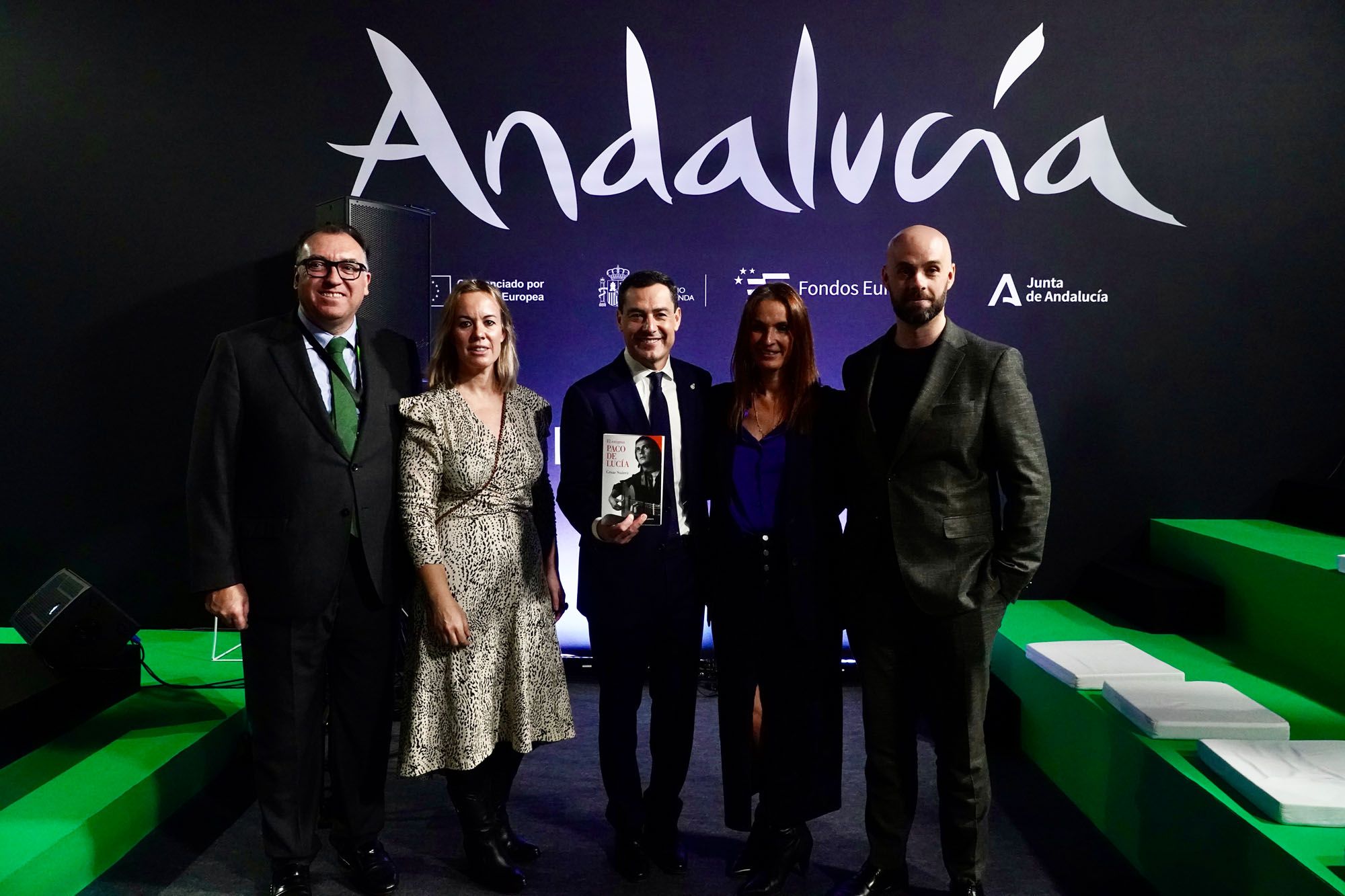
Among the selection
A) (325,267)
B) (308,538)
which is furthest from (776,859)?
(325,267)

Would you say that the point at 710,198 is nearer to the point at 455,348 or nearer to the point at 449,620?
the point at 455,348

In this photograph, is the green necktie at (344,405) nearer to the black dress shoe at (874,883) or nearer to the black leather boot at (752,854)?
the black leather boot at (752,854)

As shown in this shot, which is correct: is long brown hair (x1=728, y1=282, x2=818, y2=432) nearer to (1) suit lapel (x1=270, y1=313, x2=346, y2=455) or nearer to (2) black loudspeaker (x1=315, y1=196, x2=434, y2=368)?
(1) suit lapel (x1=270, y1=313, x2=346, y2=455)

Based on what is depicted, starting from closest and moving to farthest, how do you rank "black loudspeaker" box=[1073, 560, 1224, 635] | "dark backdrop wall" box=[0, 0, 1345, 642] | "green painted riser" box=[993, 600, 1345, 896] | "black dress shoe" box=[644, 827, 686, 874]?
"green painted riser" box=[993, 600, 1345, 896], "black dress shoe" box=[644, 827, 686, 874], "black loudspeaker" box=[1073, 560, 1224, 635], "dark backdrop wall" box=[0, 0, 1345, 642]

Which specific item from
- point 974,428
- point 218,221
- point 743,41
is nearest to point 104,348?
point 218,221

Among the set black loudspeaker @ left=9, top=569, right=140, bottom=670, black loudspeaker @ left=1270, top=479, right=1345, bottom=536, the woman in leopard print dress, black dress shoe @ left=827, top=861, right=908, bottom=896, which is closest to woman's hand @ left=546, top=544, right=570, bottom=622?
the woman in leopard print dress

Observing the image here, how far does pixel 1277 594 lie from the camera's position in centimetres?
311

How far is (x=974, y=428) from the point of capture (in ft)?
7.02

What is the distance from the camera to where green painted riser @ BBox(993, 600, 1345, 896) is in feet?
6.17

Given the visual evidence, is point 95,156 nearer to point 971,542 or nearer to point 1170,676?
point 971,542

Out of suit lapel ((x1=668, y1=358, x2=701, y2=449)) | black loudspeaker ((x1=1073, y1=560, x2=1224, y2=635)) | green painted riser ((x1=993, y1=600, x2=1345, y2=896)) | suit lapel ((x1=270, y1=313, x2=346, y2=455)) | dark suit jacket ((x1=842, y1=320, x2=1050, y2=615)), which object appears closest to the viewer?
green painted riser ((x1=993, y1=600, x2=1345, y2=896))

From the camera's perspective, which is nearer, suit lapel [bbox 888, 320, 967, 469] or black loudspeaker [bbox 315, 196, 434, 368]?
suit lapel [bbox 888, 320, 967, 469]

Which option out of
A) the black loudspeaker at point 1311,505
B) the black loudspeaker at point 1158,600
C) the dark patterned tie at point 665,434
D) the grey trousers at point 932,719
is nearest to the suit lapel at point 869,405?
the grey trousers at point 932,719

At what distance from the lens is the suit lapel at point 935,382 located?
2154mm
